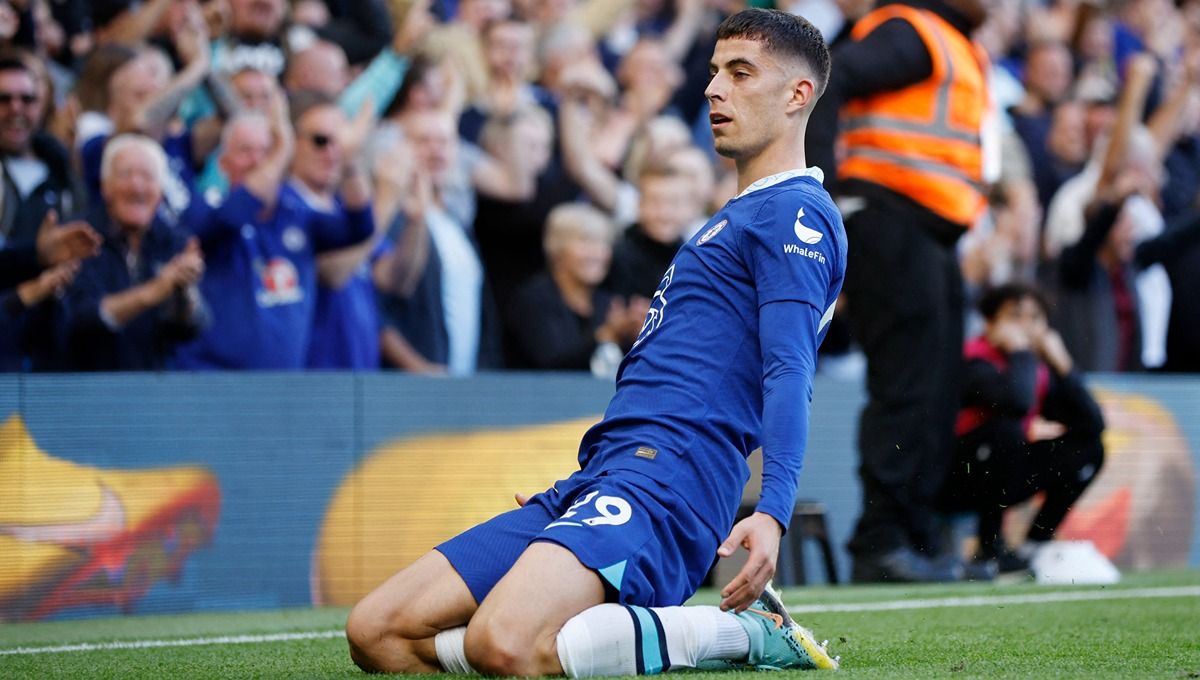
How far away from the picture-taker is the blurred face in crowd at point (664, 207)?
32.3 feet

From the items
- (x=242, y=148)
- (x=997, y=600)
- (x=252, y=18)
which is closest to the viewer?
(x=997, y=600)

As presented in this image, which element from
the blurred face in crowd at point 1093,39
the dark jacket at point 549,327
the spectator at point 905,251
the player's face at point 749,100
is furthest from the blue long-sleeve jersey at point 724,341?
the blurred face in crowd at point 1093,39

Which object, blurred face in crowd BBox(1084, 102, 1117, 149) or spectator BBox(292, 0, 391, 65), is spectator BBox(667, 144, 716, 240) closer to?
spectator BBox(292, 0, 391, 65)

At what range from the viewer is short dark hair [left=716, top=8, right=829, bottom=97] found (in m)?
4.26

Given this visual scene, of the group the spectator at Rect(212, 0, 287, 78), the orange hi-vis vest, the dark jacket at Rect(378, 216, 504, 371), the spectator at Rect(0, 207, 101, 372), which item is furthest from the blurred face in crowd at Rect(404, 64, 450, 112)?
the orange hi-vis vest

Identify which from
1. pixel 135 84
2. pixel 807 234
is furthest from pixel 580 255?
pixel 807 234

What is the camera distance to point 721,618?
4.10 m

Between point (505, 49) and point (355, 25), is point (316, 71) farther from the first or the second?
point (505, 49)

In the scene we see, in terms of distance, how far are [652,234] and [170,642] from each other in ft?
15.8

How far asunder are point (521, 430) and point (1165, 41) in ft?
28.2

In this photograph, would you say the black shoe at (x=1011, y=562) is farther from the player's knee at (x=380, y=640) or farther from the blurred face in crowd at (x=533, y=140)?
the player's knee at (x=380, y=640)

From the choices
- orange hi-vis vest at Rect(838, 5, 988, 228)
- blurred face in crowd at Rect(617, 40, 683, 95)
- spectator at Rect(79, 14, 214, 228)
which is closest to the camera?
orange hi-vis vest at Rect(838, 5, 988, 228)

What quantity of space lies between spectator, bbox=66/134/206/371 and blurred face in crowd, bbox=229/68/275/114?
0.85 metres

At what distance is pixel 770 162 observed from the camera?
4270 millimetres
